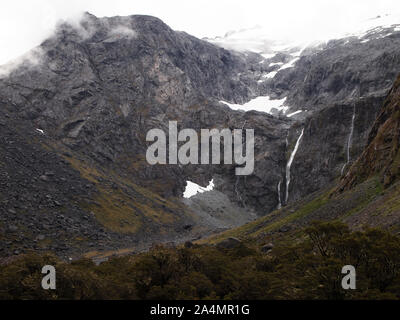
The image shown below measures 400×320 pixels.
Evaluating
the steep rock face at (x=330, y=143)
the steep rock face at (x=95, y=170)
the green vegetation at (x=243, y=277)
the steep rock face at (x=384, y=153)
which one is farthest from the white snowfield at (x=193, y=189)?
the green vegetation at (x=243, y=277)

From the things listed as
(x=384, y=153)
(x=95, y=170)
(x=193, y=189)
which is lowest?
(x=384, y=153)

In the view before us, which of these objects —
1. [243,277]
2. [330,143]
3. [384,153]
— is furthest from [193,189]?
[243,277]

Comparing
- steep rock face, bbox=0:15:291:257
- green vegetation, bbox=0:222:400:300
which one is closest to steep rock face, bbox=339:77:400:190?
green vegetation, bbox=0:222:400:300

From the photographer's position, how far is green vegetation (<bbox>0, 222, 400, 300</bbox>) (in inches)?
1120

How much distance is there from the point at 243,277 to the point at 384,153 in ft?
199

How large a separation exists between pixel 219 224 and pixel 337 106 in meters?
64.0

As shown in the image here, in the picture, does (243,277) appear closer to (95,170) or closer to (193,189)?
(95,170)

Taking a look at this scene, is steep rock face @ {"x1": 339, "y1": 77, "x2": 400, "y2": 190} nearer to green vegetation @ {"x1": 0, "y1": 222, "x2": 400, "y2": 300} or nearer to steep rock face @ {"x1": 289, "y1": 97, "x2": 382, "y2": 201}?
green vegetation @ {"x1": 0, "y1": 222, "x2": 400, "y2": 300}

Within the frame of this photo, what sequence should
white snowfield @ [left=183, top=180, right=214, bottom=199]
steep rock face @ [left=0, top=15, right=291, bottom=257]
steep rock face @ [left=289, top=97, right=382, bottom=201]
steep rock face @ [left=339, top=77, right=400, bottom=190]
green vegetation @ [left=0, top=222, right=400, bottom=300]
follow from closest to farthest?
green vegetation @ [left=0, top=222, right=400, bottom=300], steep rock face @ [left=339, top=77, right=400, bottom=190], steep rock face @ [left=0, top=15, right=291, bottom=257], steep rock face @ [left=289, top=97, right=382, bottom=201], white snowfield @ [left=183, top=180, right=214, bottom=199]

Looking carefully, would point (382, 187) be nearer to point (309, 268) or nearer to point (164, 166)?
point (309, 268)

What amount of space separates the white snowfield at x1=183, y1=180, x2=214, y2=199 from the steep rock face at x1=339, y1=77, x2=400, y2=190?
87960 mm

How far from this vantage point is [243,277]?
106 feet

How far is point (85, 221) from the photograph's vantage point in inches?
4377
